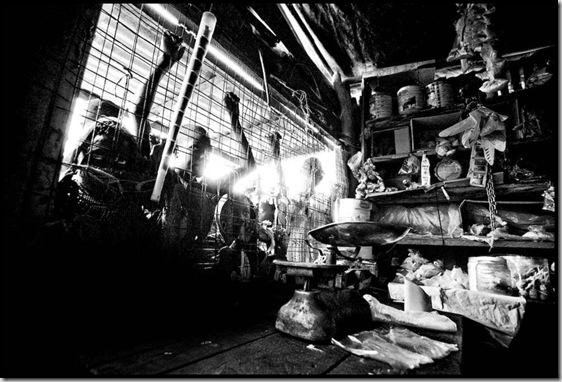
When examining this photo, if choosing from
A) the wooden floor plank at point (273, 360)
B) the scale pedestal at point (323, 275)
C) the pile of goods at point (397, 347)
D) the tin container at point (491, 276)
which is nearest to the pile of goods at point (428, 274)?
the tin container at point (491, 276)

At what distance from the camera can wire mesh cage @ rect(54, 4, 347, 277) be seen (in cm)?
155

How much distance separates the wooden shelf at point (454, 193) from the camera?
3159 millimetres

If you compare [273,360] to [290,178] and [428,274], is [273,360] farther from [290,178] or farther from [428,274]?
[428,274]

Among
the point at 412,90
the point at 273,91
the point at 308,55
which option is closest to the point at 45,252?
the point at 273,91

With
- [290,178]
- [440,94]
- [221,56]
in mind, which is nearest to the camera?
[221,56]

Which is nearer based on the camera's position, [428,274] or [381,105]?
[428,274]

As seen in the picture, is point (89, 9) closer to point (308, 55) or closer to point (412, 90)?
point (308, 55)

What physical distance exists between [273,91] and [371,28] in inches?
64.9

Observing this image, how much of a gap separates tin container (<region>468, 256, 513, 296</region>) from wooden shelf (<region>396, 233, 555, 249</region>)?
12.1 inches

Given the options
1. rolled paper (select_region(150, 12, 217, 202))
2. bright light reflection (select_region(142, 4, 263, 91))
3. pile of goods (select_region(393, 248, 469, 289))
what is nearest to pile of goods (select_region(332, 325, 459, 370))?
rolled paper (select_region(150, 12, 217, 202))

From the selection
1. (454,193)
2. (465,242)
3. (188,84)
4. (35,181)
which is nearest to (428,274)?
(465,242)

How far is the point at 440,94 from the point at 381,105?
0.81 meters

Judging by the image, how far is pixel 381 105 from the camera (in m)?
4.23

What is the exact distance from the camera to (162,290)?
1.67 m
